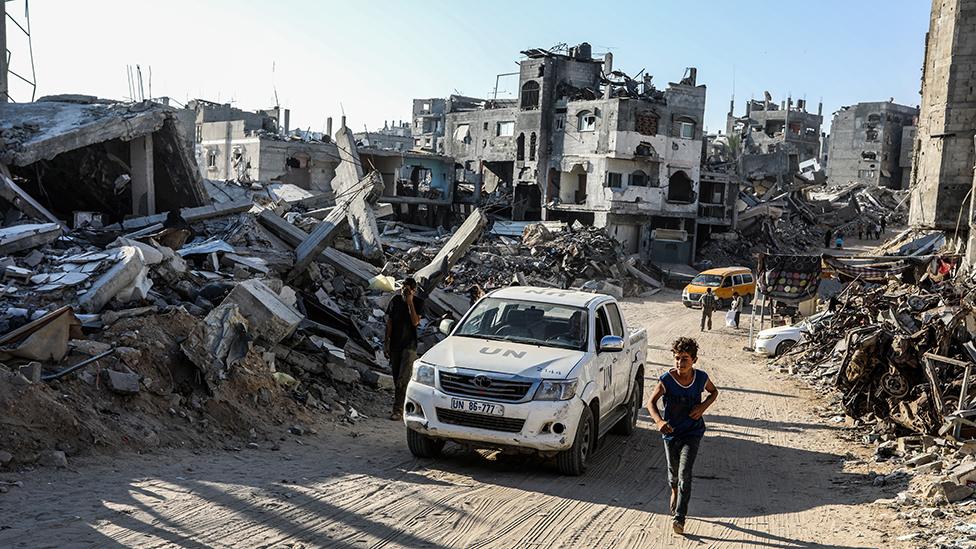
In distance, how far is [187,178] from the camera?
61.2 ft

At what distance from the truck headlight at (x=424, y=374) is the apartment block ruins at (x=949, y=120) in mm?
23500

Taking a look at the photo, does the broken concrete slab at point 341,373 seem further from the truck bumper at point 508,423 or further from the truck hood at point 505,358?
the truck bumper at point 508,423

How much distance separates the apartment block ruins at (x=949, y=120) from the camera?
2678 centimetres

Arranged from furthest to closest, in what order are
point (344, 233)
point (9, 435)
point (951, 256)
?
point (951, 256) → point (344, 233) → point (9, 435)

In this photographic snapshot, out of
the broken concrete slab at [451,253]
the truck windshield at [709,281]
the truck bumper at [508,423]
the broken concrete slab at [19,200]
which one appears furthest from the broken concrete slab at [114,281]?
the truck windshield at [709,281]

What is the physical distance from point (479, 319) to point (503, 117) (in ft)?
174

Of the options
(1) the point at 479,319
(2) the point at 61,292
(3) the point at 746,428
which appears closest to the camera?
(1) the point at 479,319

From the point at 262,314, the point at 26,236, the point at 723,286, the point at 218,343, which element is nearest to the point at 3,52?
the point at 26,236

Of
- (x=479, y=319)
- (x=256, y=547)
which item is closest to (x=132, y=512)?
(x=256, y=547)

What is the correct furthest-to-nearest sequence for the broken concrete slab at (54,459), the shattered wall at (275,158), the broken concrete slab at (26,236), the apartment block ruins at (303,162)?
the apartment block ruins at (303,162) → the shattered wall at (275,158) → the broken concrete slab at (26,236) → the broken concrete slab at (54,459)

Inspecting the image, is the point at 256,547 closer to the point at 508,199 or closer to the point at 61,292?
the point at 61,292

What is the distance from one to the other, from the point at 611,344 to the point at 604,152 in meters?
45.9

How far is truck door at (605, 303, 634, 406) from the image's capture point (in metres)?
10.3

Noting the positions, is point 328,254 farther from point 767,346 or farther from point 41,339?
point 767,346
